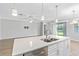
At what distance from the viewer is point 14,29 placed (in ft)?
33.5

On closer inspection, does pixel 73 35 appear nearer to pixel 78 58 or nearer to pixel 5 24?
pixel 5 24

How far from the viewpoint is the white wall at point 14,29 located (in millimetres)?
9273

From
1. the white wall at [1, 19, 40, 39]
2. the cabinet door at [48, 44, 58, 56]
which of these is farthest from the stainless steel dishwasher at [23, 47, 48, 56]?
the white wall at [1, 19, 40, 39]

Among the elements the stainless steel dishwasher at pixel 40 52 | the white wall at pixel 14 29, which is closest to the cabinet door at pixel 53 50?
the stainless steel dishwasher at pixel 40 52

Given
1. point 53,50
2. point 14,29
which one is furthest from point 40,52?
point 14,29

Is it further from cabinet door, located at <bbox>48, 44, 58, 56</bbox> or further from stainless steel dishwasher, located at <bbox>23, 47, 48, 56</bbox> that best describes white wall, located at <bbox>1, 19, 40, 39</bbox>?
stainless steel dishwasher, located at <bbox>23, 47, 48, 56</bbox>

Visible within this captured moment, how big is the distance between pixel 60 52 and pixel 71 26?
742 cm

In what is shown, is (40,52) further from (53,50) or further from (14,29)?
(14,29)

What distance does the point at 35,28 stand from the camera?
12.8 m

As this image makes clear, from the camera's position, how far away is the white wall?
30.4 ft

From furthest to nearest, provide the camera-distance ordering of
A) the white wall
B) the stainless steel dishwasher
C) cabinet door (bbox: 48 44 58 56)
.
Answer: the white wall, cabinet door (bbox: 48 44 58 56), the stainless steel dishwasher

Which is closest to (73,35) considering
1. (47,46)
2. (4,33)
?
(4,33)

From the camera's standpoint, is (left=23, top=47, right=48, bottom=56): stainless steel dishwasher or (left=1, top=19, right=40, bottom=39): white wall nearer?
(left=23, top=47, right=48, bottom=56): stainless steel dishwasher

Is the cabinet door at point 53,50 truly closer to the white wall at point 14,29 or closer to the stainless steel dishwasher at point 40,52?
the stainless steel dishwasher at point 40,52
